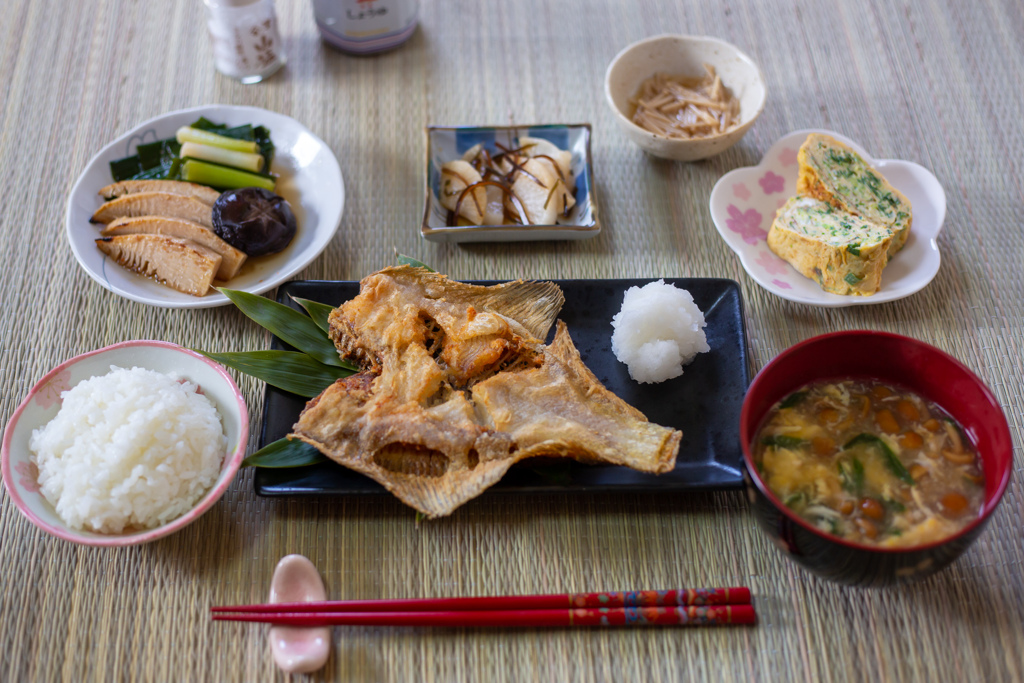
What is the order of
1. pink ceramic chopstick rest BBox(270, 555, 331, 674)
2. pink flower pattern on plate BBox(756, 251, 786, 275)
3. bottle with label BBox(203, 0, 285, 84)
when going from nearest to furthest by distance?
pink ceramic chopstick rest BBox(270, 555, 331, 674) → pink flower pattern on plate BBox(756, 251, 786, 275) → bottle with label BBox(203, 0, 285, 84)

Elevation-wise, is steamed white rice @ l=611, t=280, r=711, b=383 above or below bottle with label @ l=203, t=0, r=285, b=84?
below

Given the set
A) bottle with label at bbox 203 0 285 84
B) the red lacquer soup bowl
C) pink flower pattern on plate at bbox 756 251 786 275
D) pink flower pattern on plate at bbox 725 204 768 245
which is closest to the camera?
the red lacquer soup bowl

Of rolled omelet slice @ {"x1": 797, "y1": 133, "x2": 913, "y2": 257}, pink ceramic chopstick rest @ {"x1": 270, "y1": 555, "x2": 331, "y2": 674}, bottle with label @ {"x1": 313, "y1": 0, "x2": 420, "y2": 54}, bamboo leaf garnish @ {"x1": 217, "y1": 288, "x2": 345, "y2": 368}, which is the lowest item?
pink ceramic chopstick rest @ {"x1": 270, "y1": 555, "x2": 331, "y2": 674}

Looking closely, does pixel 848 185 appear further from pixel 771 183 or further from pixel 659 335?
pixel 659 335

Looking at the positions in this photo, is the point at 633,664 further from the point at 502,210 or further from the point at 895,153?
the point at 895,153

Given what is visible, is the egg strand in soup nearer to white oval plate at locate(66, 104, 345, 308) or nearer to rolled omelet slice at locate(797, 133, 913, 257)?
rolled omelet slice at locate(797, 133, 913, 257)

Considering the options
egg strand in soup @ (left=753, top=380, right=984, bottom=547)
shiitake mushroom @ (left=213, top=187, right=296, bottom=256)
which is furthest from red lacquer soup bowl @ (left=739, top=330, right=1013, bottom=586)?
shiitake mushroom @ (left=213, top=187, right=296, bottom=256)

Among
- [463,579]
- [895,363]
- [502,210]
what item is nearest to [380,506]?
[463,579]
